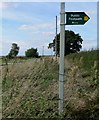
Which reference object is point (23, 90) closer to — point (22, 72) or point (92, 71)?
point (92, 71)

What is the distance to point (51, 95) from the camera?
28.5 ft

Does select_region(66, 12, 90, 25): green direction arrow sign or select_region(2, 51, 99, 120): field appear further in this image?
select_region(2, 51, 99, 120): field

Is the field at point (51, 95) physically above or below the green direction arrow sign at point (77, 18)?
below

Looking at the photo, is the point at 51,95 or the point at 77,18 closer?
the point at 77,18

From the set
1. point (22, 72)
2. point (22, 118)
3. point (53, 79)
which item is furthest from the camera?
point (22, 72)

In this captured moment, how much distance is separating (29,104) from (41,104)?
36 centimetres

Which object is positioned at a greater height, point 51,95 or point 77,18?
point 77,18

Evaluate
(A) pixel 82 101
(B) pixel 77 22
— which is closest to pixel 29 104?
(A) pixel 82 101

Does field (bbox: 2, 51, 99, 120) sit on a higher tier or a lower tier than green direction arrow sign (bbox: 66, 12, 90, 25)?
lower

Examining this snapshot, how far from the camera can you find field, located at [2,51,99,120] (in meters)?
7.38

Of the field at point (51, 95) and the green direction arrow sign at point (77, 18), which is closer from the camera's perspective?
the green direction arrow sign at point (77, 18)

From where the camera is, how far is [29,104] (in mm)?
8195

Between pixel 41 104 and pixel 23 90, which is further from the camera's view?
pixel 23 90

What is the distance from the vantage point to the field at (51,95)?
7375 mm
